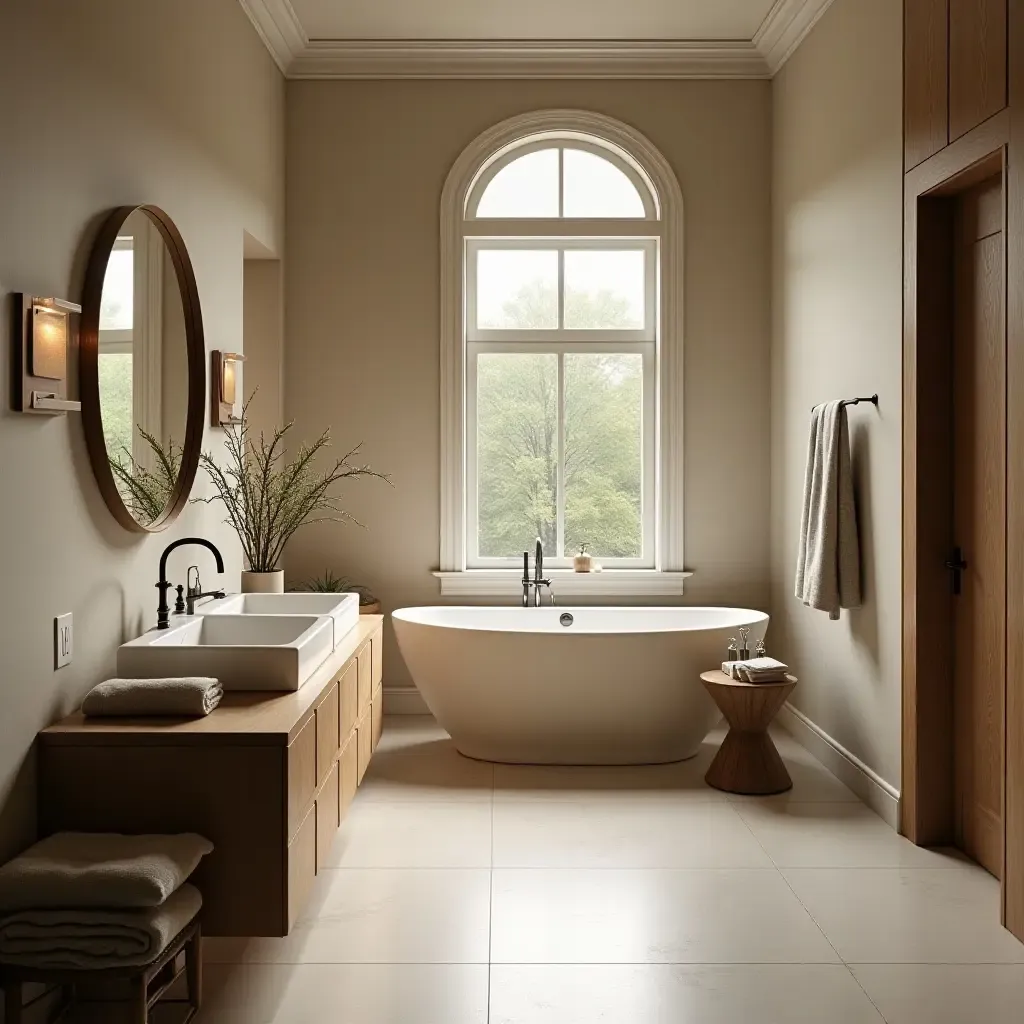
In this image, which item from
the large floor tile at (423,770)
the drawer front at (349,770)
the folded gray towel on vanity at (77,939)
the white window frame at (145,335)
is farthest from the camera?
the large floor tile at (423,770)

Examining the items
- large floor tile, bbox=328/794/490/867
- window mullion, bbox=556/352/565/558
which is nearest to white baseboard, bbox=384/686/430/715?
window mullion, bbox=556/352/565/558

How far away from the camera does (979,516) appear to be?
3250 millimetres

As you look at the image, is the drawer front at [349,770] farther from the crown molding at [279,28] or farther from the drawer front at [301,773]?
the crown molding at [279,28]

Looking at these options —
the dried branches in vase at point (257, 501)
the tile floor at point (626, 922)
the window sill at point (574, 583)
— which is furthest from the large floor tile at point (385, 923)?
the window sill at point (574, 583)

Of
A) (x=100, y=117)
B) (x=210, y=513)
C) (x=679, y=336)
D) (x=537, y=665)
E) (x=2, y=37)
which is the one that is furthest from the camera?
(x=679, y=336)

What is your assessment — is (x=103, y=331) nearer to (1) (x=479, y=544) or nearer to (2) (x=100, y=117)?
(2) (x=100, y=117)

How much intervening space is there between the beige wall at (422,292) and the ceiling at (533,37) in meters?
0.09

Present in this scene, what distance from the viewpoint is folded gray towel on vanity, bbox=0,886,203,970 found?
2.03 m

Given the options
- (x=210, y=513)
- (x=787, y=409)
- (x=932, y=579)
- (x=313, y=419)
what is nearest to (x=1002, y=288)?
(x=932, y=579)

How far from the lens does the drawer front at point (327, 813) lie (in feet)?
9.26

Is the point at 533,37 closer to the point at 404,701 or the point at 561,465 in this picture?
the point at 561,465

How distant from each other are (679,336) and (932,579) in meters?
2.09

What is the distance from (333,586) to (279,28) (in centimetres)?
249

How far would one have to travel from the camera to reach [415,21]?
4.76 meters
